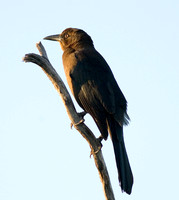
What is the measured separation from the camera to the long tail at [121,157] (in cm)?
586

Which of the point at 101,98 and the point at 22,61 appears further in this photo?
the point at 101,98

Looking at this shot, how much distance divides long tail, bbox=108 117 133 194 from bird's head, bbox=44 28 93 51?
1.79 m

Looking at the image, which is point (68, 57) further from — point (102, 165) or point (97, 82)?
point (102, 165)

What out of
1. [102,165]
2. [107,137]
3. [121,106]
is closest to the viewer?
[102,165]

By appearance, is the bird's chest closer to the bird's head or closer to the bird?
→ the bird

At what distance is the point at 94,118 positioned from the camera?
6.27m

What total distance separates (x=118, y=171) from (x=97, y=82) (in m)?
1.36

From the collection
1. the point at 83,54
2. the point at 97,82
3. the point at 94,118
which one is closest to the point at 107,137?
the point at 94,118

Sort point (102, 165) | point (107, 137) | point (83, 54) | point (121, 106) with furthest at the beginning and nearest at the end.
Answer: point (83, 54) < point (121, 106) < point (107, 137) < point (102, 165)

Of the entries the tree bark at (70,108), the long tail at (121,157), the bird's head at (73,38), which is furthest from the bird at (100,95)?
the tree bark at (70,108)

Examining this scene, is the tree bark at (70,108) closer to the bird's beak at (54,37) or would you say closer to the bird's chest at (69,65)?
the bird's chest at (69,65)

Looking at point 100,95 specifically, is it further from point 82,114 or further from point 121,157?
point 121,157

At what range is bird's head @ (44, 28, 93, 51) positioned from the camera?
754cm

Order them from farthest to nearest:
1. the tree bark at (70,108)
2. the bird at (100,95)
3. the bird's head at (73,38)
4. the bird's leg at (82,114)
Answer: the bird's head at (73,38) → the bird's leg at (82,114) → the bird at (100,95) → the tree bark at (70,108)
